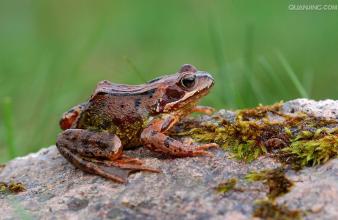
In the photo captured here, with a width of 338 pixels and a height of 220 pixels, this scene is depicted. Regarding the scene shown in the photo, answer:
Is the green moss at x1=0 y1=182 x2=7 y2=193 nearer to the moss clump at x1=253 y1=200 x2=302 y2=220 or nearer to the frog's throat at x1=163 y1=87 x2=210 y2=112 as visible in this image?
the frog's throat at x1=163 y1=87 x2=210 y2=112

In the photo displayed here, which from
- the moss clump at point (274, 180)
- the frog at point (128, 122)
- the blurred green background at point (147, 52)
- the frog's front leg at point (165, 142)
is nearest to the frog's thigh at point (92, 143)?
the frog at point (128, 122)

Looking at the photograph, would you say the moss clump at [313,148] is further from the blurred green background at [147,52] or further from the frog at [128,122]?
the blurred green background at [147,52]

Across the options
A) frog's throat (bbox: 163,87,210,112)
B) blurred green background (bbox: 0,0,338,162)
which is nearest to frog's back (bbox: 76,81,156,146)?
frog's throat (bbox: 163,87,210,112)

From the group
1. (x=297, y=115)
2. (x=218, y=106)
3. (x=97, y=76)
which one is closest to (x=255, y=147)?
(x=297, y=115)

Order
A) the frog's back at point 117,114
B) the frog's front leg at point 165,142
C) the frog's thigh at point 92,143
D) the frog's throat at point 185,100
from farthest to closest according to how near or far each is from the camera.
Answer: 1. the frog's throat at point 185,100
2. the frog's back at point 117,114
3. the frog's thigh at point 92,143
4. the frog's front leg at point 165,142

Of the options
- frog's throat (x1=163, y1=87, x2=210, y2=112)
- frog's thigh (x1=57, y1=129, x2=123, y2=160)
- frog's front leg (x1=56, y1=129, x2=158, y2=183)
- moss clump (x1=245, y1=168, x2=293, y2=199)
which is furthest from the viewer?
frog's throat (x1=163, y1=87, x2=210, y2=112)

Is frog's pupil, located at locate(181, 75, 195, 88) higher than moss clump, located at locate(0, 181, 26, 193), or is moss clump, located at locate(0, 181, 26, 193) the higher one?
frog's pupil, located at locate(181, 75, 195, 88)
